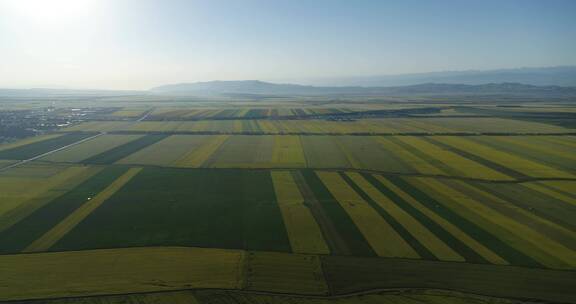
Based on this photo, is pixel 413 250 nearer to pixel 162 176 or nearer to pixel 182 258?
pixel 182 258

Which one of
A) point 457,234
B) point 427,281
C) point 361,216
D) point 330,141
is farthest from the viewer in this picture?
point 330,141

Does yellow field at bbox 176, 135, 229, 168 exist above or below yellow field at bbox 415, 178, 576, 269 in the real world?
above

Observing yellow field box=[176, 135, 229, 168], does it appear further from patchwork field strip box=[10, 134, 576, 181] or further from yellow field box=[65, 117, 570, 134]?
yellow field box=[65, 117, 570, 134]

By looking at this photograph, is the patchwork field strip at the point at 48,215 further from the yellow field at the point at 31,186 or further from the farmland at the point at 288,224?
the yellow field at the point at 31,186

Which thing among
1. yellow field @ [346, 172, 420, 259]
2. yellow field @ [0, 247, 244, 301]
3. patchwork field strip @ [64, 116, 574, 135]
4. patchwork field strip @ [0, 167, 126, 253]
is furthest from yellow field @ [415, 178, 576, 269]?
patchwork field strip @ [64, 116, 574, 135]

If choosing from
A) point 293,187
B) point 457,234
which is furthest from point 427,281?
point 293,187
